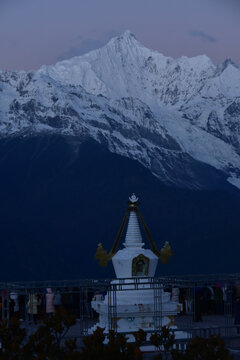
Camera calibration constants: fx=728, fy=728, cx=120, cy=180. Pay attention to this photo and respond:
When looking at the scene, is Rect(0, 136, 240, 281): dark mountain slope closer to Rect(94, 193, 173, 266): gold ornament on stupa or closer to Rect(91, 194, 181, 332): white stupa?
Rect(94, 193, 173, 266): gold ornament on stupa

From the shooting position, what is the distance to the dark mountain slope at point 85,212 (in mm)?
64375

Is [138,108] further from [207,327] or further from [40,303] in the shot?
[207,327]

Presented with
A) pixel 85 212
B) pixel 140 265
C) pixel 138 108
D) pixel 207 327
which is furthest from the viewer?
pixel 138 108

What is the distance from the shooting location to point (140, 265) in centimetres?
2328

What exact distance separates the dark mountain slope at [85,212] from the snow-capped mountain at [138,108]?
509 cm

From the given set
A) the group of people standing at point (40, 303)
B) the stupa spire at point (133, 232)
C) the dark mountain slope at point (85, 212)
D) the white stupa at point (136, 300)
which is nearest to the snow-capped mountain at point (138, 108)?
the dark mountain slope at point (85, 212)

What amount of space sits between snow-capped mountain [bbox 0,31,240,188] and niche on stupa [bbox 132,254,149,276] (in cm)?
5505

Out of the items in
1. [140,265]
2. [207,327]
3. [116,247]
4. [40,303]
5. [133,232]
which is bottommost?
[207,327]

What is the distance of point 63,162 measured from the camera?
7431 centimetres

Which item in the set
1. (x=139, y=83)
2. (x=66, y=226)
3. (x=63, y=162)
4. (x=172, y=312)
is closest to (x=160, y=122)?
(x=139, y=83)

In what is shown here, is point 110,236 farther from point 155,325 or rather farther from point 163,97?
point 163,97

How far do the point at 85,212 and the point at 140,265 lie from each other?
46.8 meters

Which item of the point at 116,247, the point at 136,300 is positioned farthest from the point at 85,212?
the point at 136,300

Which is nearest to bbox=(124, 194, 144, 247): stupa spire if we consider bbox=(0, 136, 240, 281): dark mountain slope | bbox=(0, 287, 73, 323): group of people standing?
bbox=(0, 287, 73, 323): group of people standing
